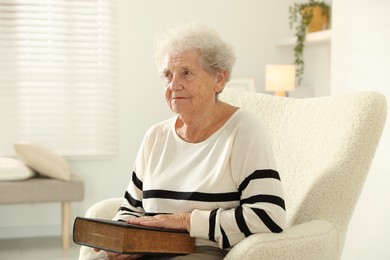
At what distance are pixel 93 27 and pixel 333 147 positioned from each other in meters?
3.55

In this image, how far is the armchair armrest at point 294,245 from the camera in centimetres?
194

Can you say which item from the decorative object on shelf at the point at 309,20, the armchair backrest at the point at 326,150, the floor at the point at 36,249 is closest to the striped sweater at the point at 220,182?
the armchair backrest at the point at 326,150

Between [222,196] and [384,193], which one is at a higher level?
[222,196]

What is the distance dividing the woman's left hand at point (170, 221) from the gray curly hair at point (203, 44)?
484 millimetres

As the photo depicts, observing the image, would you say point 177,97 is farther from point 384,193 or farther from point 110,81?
point 110,81

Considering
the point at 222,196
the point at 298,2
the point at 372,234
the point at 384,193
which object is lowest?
the point at 372,234

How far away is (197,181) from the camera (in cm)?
216

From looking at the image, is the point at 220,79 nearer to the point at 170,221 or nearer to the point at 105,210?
the point at 170,221

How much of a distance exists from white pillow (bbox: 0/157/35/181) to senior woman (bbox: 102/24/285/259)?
2.59m

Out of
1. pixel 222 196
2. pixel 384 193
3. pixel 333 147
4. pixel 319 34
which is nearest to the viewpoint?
pixel 222 196

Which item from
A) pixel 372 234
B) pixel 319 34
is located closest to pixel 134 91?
pixel 319 34

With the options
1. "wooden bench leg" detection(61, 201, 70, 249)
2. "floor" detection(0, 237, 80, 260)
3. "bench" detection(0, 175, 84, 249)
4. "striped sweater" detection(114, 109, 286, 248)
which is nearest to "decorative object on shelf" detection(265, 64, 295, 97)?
"bench" detection(0, 175, 84, 249)

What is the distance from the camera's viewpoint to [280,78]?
5332 mm

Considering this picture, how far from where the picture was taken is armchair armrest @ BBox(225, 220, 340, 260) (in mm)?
1936
